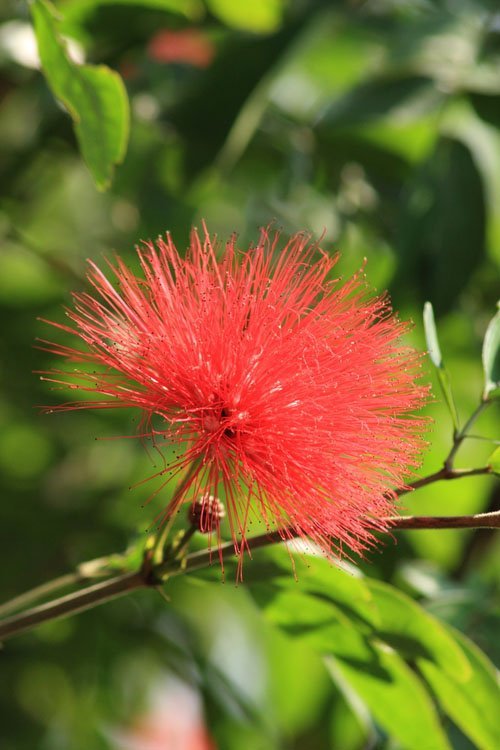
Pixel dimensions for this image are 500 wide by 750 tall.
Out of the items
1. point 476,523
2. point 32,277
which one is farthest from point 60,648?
point 476,523

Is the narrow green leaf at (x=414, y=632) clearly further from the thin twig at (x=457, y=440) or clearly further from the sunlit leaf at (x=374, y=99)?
the sunlit leaf at (x=374, y=99)

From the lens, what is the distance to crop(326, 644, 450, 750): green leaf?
1.57m

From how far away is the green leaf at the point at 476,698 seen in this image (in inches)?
59.8

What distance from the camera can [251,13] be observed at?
2436mm

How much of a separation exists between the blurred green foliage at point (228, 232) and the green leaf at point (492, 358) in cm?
70

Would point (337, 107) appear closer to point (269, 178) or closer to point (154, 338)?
point (269, 178)

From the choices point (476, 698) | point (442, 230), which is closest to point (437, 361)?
point (476, 698)

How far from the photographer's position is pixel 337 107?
8.46ft

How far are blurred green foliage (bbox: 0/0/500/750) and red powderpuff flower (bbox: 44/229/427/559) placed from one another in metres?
0.72

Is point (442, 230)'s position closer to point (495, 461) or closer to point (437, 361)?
point (437, 361)

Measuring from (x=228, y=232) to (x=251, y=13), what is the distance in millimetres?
749

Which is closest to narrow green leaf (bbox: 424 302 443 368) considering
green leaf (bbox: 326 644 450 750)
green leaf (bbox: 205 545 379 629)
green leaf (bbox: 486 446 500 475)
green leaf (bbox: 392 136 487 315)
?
green leaf (bbox: 486 446 500 475)

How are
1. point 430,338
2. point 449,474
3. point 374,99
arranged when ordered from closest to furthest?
point 449,474 < point 430,338 < point 374,99

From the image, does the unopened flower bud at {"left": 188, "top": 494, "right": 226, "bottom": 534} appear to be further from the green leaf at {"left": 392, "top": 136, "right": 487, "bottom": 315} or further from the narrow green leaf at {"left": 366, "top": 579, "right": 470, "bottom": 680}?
the green leaf at {"left": 392, "top": 136, "right": 487, "bottom": 315}
